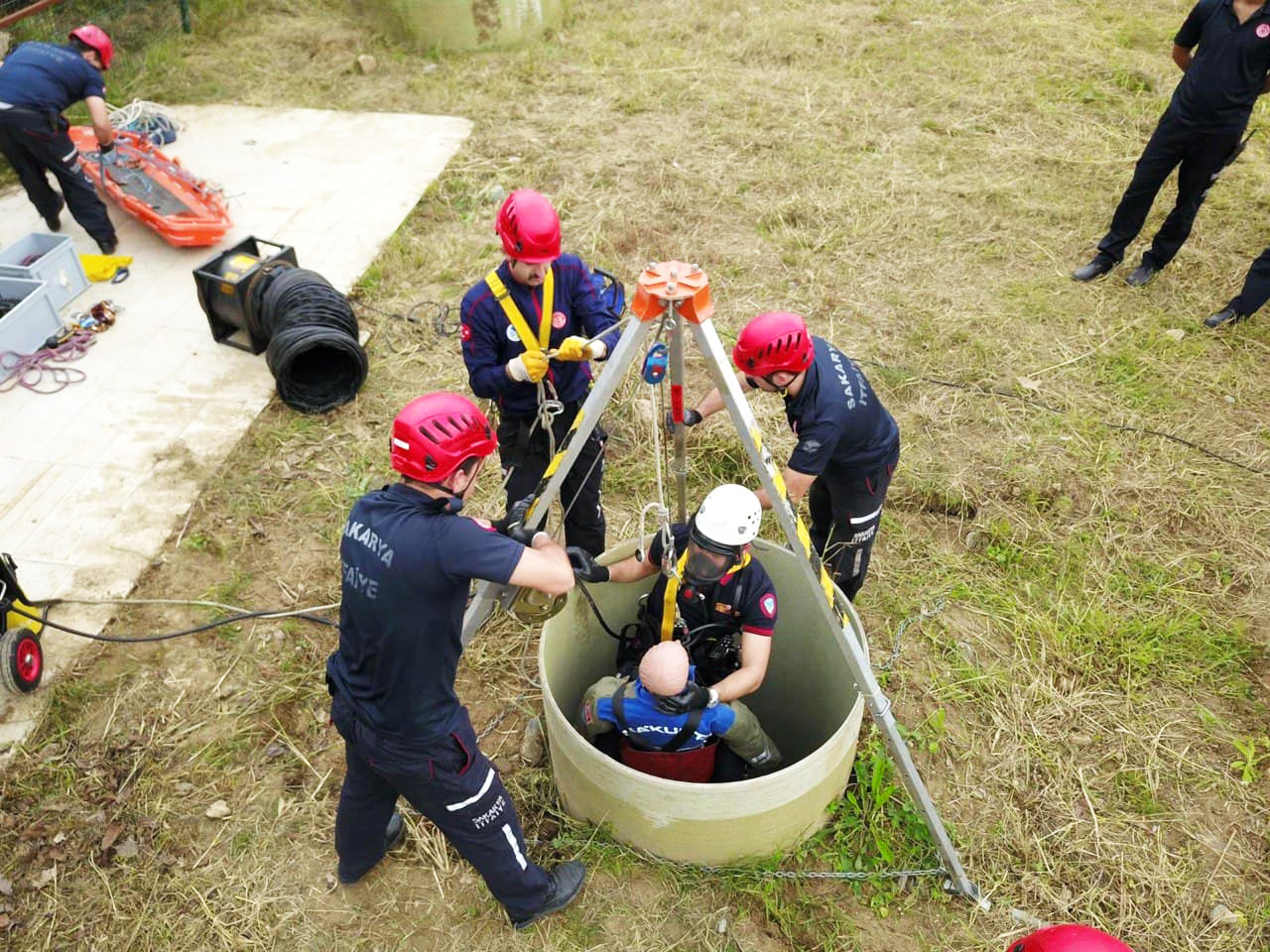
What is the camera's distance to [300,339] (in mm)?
5688

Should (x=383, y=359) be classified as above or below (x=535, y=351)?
below

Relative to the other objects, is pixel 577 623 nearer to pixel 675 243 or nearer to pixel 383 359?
pixel 383 359

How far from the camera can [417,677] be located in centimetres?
277

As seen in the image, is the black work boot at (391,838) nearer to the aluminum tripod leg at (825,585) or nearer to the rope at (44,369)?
the aluminum tripod leg at (825,585)

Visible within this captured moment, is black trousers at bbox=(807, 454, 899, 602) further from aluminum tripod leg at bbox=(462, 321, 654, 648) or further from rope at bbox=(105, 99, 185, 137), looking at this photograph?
rope at bbox=(105, 99, 185, 137)

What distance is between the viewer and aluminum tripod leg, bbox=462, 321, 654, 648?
8.91 feet

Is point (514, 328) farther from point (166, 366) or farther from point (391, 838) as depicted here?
point (166, 366)

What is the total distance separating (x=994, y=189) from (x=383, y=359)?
567 cm

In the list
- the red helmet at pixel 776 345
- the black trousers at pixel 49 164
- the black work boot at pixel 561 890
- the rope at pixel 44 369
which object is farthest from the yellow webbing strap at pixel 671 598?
the black trousers at pixel 49 164

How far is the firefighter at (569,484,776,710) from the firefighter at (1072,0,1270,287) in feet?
16.4

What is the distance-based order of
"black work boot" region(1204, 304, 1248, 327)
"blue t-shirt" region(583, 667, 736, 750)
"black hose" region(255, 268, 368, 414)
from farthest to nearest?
1. "black work boot" region(1204, 304, 1248, 327)
2. "black hose" region(255, 268, 368, 414)
3. "blue t-shirt" region(583, 667, 736, 750)

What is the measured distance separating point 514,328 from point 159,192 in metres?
5.55

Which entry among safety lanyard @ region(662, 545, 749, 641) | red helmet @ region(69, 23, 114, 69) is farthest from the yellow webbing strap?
red helmet @ region(69, 23, 114, 69)

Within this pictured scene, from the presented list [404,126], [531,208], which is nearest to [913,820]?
[531,208]
